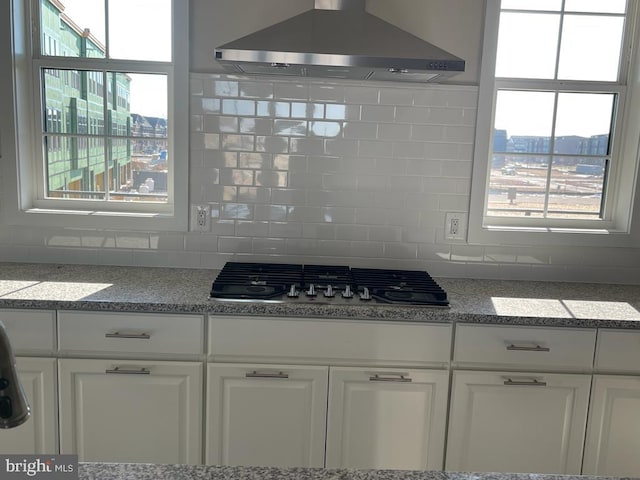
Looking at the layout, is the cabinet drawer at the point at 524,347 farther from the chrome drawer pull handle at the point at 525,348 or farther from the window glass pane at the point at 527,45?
the window glass pane at the point at 527,45

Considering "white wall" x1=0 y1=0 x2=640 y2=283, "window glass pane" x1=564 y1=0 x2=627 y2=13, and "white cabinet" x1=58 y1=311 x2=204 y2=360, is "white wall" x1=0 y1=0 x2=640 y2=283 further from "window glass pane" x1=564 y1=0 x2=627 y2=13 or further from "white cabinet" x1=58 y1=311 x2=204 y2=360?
"white cabinet" x1=58 y1=311 x2=204 y2=360

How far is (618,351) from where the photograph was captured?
7.22ft

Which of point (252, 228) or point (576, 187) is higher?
point (576, 187)

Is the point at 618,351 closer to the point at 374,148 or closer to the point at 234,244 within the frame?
the point at 374,148

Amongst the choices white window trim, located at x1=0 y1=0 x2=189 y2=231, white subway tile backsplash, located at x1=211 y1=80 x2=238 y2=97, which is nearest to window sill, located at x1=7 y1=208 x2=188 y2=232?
white window trim, located at x1=0 y1=0 x2=189 y2=231

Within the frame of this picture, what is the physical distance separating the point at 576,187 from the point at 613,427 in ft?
3.83

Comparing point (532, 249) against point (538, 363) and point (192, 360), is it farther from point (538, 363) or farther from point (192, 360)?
point (192, 360)

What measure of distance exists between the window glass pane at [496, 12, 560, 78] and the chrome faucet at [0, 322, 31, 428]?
2.58 meters

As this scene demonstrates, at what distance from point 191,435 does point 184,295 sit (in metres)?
0.55

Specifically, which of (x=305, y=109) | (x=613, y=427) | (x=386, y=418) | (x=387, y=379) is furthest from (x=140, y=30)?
(x=613, y=427)

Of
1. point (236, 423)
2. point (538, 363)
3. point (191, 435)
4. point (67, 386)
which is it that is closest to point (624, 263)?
point (538, 363)

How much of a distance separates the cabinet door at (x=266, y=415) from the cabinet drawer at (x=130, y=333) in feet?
0.52

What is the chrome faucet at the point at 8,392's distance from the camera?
23.3 inches

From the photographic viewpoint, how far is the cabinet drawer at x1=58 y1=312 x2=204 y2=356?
→ 2.13m
